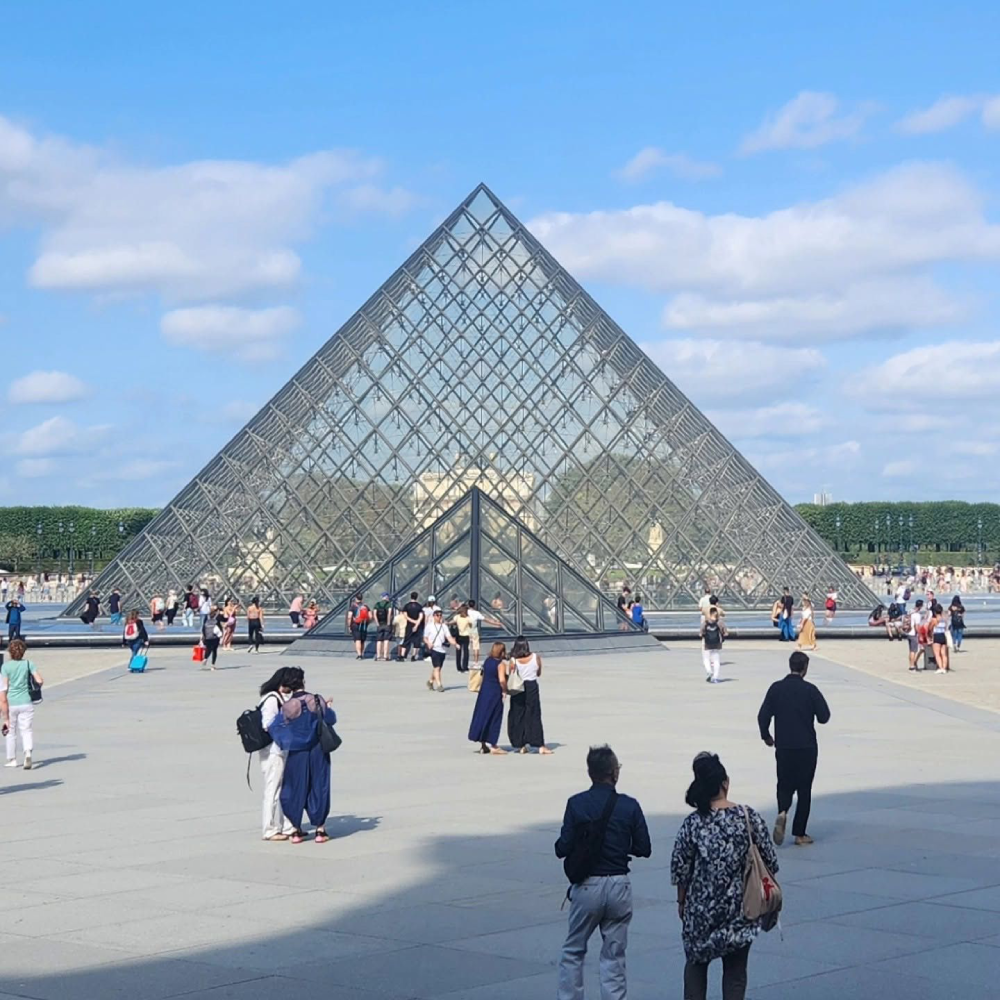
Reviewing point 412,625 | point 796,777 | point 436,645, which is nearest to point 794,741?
point 796,777

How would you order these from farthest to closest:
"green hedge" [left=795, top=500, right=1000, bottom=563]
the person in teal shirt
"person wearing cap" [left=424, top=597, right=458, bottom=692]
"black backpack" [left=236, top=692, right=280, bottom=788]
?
"green hedge" [left=795, top=500, right=1000, bottom=563]
"person wearing cap" [left=424, top=597, right=458, bottom=692]
the person in teal shirt
"black backpack" [left=236, top=692, right=280, bottom=788]

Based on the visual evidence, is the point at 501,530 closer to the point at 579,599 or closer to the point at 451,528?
the point at 451,528

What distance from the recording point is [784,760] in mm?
10312

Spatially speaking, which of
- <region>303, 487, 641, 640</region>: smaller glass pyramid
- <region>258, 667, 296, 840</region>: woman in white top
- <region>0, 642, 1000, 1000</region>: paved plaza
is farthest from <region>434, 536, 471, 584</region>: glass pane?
<region>258, 667, 296, 840</region>: woman in white top

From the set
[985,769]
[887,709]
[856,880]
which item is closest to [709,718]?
[887,709]

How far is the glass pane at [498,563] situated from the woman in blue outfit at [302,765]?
22.2 m

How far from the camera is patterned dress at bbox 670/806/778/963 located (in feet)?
19.1

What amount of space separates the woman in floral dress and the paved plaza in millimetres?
782

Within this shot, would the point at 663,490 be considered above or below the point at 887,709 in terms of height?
above

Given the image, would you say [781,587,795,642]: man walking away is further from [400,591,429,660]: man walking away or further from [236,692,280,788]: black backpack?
[236,692,280,788]: black backpack

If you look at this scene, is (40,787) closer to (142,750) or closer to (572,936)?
(142,750)

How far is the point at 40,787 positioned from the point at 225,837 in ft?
10.2

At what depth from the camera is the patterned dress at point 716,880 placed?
5.83 metres

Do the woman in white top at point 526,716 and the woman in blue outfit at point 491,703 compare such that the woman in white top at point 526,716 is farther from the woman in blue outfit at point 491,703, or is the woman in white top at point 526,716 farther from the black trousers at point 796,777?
the black trousers at point 796,777
